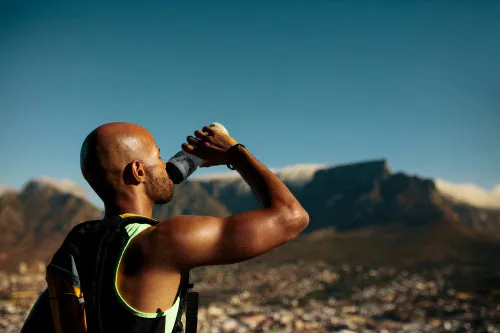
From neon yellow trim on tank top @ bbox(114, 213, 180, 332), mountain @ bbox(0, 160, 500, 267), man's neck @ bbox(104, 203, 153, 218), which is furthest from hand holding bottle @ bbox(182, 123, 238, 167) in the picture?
mountain @ bbox(0, 160, 500, 267)

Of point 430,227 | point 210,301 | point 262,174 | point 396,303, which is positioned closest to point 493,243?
point 430,227

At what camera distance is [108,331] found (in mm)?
1451

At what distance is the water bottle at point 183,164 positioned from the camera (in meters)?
1.86

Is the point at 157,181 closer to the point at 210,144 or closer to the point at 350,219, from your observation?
the point at 210,144

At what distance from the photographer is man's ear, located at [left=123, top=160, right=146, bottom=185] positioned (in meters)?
Result: 1.77

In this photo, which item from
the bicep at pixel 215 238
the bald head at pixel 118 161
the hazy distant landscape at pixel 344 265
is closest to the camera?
the bicep at pixel 215 238

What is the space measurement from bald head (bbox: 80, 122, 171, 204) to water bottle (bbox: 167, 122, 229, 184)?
0.06m

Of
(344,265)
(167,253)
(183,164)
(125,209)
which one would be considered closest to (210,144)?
(183,164)

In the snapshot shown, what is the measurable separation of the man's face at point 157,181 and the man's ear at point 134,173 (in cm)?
3

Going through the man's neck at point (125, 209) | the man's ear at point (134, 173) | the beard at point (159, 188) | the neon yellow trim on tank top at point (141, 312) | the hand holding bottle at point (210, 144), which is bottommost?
the neon yellow trim on tank top at point (141, 312)

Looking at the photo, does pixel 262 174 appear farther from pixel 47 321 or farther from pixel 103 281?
pixel 47 321

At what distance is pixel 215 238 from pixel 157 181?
485 millimetres

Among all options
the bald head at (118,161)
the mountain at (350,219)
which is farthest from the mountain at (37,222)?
the bald head at (118,161)

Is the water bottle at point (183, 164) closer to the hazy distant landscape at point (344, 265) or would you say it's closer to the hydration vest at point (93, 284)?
the hydration vest at point (93, 284)
